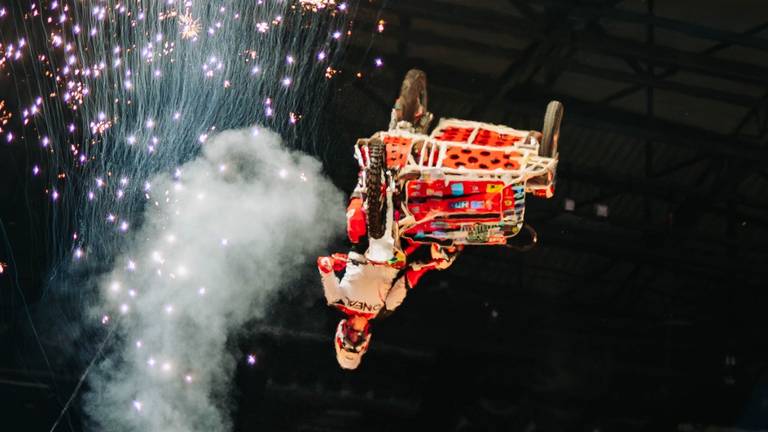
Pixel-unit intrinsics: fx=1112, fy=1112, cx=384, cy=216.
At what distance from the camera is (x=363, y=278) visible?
408cm

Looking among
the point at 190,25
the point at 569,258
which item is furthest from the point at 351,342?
the point at 569,258

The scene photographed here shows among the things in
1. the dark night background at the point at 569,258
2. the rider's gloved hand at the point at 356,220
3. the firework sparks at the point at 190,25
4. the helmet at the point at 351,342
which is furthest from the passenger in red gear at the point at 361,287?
the firework sparks at the point at 190,25

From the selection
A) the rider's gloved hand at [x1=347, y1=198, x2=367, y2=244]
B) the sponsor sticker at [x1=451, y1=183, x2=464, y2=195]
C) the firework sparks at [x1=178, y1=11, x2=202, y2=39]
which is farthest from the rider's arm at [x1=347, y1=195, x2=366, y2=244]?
the firework sparks at [x1=178, y1=11, x2=202, y2=39]

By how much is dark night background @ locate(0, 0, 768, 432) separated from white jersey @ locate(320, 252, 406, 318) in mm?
1403

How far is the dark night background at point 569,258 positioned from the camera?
5602 millimetres

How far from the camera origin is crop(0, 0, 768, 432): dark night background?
5602 millimetres

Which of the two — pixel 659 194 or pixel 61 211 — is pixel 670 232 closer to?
pixel 659 194

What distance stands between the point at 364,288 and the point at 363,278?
0.16 ft

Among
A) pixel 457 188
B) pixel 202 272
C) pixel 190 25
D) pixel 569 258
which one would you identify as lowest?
pixel 569 258

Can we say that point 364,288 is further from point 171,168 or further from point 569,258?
point 569,258

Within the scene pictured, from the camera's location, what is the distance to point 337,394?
6.07 metres

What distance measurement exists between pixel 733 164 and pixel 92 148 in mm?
3590

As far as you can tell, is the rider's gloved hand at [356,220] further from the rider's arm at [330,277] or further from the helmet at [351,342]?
the helmet at [351,342]

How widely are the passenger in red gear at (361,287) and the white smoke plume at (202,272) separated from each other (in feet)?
4.54
